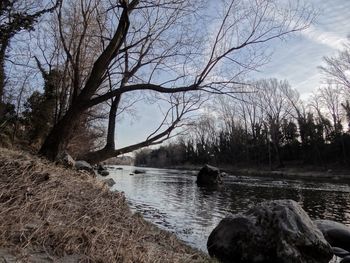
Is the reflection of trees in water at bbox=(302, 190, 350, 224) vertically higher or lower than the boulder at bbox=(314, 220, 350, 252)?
higher

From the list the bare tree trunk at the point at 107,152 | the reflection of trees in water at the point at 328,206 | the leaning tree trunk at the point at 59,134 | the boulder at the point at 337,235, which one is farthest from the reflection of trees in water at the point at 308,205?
the leaning tree trunk at the point at 59,134

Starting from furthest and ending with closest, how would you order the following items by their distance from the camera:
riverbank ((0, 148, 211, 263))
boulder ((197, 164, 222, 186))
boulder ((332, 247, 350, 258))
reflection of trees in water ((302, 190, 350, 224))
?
boulder ((197, 164, 222, 186))
reflection of trees in water ((302, 190, 350, 224))
boulder ((332, 247, 350, 258))
riverbank ((0, 148, 211, 263))

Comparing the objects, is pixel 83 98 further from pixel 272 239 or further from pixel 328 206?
pixel 328 206

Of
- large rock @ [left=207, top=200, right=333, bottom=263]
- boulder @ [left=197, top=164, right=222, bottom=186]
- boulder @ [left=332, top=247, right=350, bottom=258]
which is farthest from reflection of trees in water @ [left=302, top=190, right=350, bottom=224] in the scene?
boulder @ [left=197, top=164, right=222, bottom=186]

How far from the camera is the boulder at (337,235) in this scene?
A: 1305 cm

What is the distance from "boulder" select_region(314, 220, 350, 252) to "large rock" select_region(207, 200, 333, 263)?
2.50 metres

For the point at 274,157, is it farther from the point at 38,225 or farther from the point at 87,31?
the point at 38,225

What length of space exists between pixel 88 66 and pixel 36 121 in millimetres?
13154

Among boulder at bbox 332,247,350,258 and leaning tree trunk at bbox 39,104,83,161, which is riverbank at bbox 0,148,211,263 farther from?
boulder at bbox 332,247,350,258

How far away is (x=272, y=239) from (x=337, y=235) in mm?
4534

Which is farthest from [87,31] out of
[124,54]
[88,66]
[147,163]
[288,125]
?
[147,163]

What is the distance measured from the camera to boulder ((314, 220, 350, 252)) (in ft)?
42.8

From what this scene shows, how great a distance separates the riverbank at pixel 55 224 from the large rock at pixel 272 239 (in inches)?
166

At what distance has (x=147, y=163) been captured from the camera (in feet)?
568
